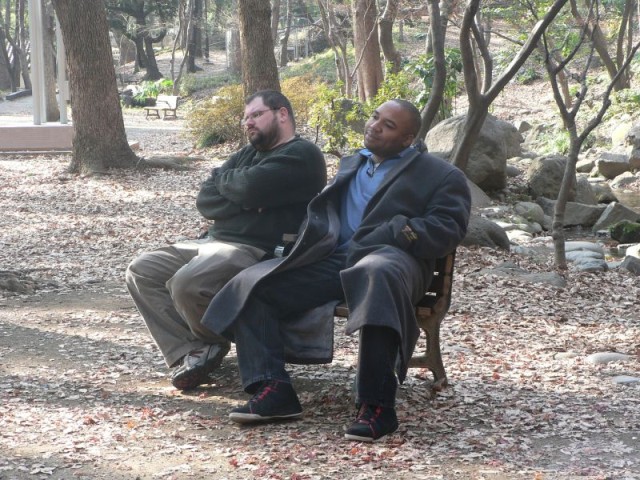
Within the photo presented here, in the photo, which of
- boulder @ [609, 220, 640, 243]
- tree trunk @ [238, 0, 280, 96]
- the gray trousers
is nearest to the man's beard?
the gray trousers

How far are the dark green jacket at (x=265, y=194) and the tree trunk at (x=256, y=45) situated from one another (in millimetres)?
9281

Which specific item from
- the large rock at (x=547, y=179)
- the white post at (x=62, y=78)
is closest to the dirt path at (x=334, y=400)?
the large rock at (x=547, y=179)

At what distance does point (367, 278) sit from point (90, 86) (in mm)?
12566

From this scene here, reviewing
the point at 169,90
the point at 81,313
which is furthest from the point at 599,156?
the point at 169,90

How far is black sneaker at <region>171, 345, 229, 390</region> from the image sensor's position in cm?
525

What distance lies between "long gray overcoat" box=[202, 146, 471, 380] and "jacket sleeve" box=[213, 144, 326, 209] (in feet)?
0.65

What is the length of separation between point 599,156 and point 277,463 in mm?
17936

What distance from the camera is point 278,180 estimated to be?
5199 millimetres

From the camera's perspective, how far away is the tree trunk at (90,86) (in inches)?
635

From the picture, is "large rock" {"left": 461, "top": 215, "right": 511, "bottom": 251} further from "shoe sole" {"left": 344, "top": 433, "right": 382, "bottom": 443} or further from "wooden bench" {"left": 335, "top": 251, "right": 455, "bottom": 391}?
"shoe sole" {"left": 344, "top": 433, "right": 382, "bottom": 443}

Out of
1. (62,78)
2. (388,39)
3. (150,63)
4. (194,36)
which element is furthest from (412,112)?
(194,36)

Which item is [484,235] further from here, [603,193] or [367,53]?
[367,53]

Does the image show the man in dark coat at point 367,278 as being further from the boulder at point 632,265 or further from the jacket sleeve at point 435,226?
the boulder at point 632,265

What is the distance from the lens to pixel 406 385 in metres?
5.39
